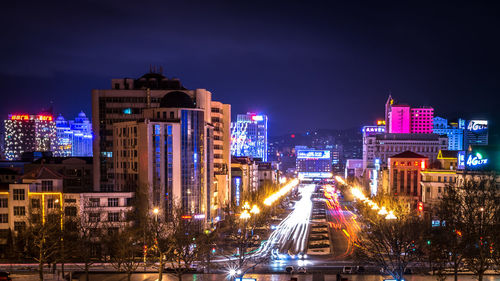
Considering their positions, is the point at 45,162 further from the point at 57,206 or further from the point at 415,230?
the point at 415,230

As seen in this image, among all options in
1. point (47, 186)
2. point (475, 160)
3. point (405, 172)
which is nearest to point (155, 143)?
point (47, 186)

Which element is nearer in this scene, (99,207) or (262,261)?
(262,261)

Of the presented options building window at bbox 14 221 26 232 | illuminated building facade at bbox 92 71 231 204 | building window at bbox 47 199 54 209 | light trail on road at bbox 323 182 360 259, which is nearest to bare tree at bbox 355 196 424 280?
light trail on road at bbox 323 182 360 259

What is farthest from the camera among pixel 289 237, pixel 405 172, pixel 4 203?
pixel 405 172

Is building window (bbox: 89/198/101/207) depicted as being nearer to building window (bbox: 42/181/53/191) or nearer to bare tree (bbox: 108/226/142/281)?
building window (bbox: 42/181/53/191)

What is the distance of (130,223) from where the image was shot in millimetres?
68562

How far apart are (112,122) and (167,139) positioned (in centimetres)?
2075

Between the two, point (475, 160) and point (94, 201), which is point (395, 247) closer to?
point (475, 160)

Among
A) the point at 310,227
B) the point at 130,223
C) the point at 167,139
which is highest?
the point at 167,139

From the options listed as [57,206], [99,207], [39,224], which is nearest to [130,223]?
[99,207]

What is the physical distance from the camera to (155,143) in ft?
266

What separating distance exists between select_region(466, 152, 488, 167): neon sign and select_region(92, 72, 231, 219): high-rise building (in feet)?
147

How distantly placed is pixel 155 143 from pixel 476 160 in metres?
52.8

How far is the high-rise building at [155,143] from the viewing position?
81062 mm
